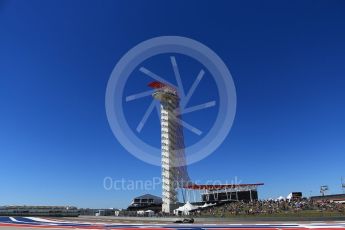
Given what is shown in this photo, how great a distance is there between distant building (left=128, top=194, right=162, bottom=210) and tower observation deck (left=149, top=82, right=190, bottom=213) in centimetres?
1046

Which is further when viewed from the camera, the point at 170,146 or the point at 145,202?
the point at 145,202

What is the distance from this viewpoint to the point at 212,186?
122 m

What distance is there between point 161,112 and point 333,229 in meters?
87.4

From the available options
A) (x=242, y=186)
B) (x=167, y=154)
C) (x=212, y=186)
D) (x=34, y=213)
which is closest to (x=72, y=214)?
(x=34, y=213)

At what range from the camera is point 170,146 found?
115500mm

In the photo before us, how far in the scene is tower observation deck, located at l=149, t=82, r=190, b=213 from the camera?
114000 mm

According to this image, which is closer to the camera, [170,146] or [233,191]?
[170,146]

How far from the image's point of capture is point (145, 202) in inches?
5015

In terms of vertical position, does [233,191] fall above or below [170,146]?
below

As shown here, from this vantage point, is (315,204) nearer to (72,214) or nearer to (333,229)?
(333,229)

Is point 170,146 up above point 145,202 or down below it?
above

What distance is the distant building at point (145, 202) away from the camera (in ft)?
403

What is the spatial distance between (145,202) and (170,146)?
22934 mm

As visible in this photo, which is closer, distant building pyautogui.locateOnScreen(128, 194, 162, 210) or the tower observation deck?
the tower observation deck
